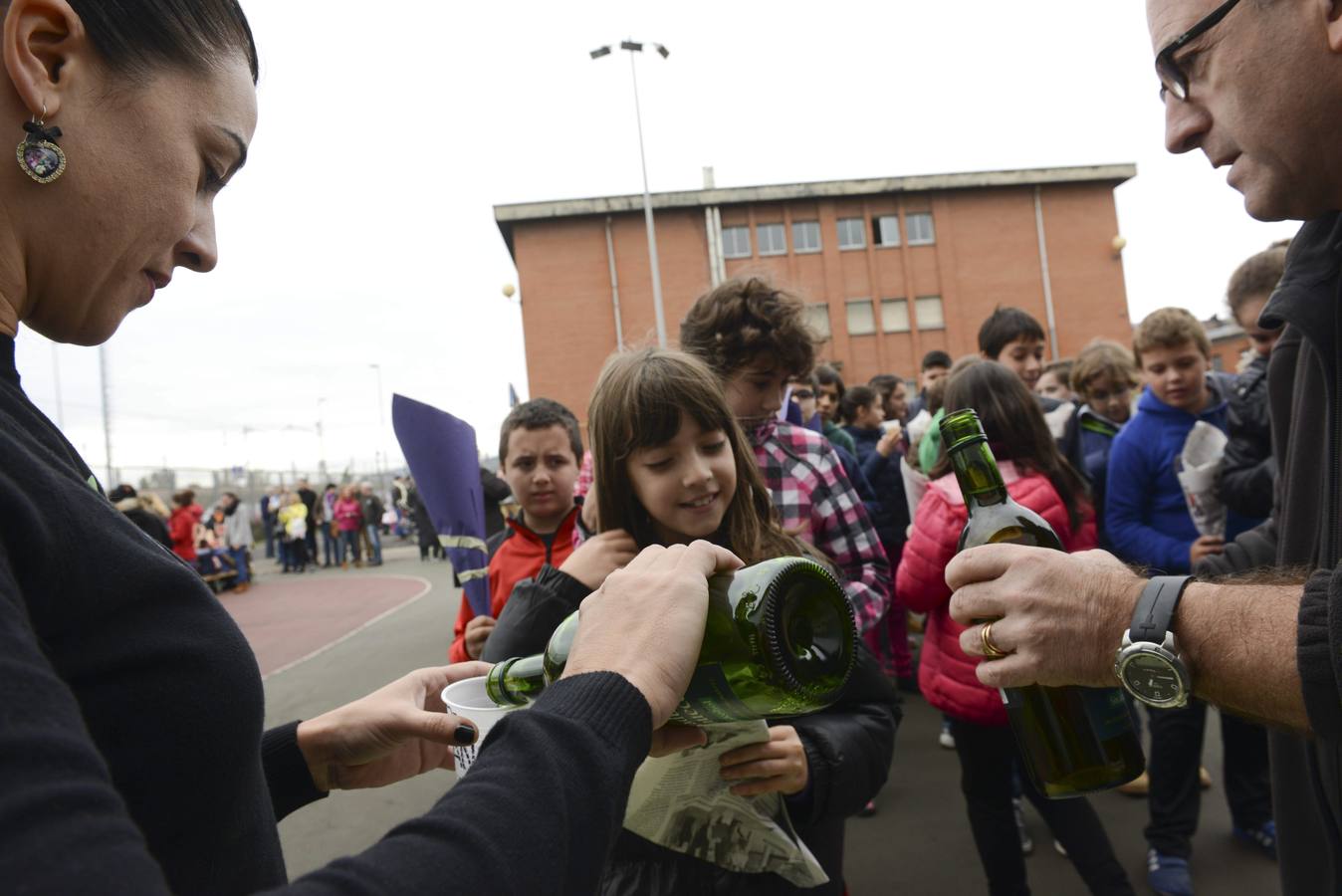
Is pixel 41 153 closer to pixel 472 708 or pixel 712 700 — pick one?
pixel 472 708

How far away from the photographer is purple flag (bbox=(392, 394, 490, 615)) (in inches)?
97.4

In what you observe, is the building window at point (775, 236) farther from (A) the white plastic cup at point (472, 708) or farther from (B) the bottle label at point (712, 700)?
(B) the bottle label at point (712, 700)

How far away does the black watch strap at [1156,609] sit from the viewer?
1.19 meters

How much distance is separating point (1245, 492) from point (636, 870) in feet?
9.45

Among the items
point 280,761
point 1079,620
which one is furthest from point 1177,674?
point 280,761

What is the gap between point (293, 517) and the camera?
19109mm

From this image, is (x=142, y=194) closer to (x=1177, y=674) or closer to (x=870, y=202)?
(x=1177, y=674)

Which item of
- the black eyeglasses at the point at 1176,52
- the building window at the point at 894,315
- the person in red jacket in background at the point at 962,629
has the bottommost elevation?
the person in red jacket in background at the point at 962,629

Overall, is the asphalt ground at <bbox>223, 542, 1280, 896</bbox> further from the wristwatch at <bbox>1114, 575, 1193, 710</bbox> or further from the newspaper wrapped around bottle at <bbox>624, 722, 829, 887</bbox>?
the wristwatch at <bbox>1114, 575, 1193, 710</bbox>

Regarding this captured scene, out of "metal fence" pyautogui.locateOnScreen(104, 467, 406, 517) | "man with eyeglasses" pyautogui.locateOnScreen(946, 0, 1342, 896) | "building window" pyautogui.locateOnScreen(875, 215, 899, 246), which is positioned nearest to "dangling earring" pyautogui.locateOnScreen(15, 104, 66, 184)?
"man with eyeglasses" pyautogui.locateOnScreen(946, 0, 1342, 896)

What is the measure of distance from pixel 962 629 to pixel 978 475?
154 centimetres

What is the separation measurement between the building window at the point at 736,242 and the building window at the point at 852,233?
3.74 metres

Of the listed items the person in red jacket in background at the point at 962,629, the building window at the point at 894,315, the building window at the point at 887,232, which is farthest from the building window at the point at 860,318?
the person in red jacket in background at the point at 962,629

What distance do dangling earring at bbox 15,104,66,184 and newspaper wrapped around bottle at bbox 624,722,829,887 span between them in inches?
45.0
